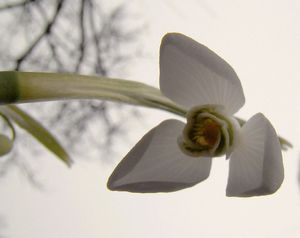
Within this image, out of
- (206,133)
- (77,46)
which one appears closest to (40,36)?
(77,46)

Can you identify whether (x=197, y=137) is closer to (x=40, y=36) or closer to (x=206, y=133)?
(x=206, y=133)

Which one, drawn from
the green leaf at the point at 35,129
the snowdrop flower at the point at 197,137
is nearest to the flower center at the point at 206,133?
the snowdrop flower at the point at 197,137

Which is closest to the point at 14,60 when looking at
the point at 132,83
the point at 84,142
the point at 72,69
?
the point at 72,69

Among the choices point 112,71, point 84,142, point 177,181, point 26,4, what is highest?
point 26,4

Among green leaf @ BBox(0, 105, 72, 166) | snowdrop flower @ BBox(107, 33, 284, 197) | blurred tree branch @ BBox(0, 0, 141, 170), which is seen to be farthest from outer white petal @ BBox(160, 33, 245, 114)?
blurred tree branch @ BBox(0, 0, 141, 170)

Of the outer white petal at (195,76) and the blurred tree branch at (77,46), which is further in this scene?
the blurred tree branch at (77,46)

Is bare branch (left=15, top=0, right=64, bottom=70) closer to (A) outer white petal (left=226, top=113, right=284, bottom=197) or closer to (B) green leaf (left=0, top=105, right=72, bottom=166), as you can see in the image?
(B) green leaf (left=0, top=105, right=72, bottom=166)

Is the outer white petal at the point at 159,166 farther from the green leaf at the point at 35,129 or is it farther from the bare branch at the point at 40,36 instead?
the bare branch at the point at 40,36

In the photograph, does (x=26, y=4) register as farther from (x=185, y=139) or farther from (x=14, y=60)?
(x=185, y=139)
